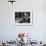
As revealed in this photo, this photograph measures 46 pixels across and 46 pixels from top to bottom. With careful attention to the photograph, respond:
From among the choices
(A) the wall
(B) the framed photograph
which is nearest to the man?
(B) the framed photograph

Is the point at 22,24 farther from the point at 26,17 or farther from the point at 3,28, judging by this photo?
the point at 3,28

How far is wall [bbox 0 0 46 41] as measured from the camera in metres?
4.57

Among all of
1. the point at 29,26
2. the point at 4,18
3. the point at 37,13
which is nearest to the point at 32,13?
the point at 37,13

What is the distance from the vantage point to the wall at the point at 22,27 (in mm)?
4574

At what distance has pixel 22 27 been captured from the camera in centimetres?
462

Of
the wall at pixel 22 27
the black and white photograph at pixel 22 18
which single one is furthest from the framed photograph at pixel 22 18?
the wall at pixel 22 27

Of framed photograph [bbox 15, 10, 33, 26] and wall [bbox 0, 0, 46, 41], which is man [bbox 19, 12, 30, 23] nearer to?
framed photograph [bbox 15, 10, 33, 26]

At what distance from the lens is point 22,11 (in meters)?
4.61

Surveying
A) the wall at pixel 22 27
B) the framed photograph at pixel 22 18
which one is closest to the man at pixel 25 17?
the framed photograph at pixel 22 18

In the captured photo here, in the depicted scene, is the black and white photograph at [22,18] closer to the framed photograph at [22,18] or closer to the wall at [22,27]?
the framed photograph at [22,18]

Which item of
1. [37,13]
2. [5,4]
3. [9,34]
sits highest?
[5,4]

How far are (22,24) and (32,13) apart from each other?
51cm

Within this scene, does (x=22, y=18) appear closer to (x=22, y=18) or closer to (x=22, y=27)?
(x=22, y=18)

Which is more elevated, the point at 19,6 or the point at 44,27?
the point at 19,6
